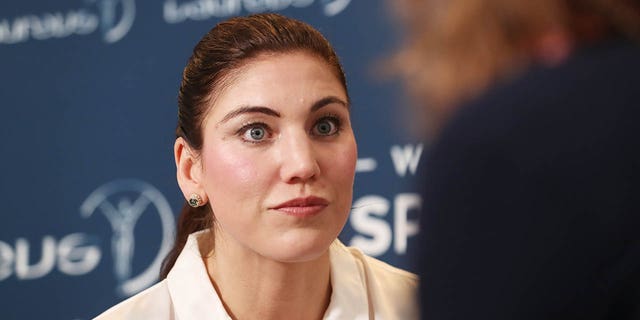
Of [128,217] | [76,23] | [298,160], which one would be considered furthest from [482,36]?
[76,23]

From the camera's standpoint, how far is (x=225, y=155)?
1363mm

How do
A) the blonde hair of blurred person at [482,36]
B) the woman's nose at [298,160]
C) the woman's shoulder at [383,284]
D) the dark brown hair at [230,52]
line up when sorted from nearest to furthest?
the blonde hair of blurred person at [482,36] < the woman's nose at [298,160] < the dark brown hair at [230,52] < the woman's shoulder at [383,284]

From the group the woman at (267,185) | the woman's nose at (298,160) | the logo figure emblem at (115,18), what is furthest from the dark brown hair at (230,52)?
the logo figure emblem at (115,18)

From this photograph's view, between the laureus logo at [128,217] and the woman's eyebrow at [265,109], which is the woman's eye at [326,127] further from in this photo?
the laureus logo at [128,217]

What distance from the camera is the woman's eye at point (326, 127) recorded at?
1354 millimetres

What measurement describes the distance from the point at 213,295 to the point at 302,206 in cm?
27

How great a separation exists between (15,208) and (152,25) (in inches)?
26.3

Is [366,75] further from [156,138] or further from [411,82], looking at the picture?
[411,82]

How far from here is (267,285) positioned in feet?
4.68

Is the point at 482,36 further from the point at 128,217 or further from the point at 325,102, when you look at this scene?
the point at 128,217

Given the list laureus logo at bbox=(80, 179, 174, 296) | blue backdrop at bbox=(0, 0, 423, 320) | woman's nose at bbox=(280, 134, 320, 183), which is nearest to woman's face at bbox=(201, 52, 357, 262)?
woman's nose at bbox=(280, 134, 320, 183)

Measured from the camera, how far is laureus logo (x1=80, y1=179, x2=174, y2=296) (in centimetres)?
222

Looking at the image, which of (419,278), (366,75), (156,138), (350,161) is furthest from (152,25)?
(419,278)

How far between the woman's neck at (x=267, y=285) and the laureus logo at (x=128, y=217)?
2.50ft
